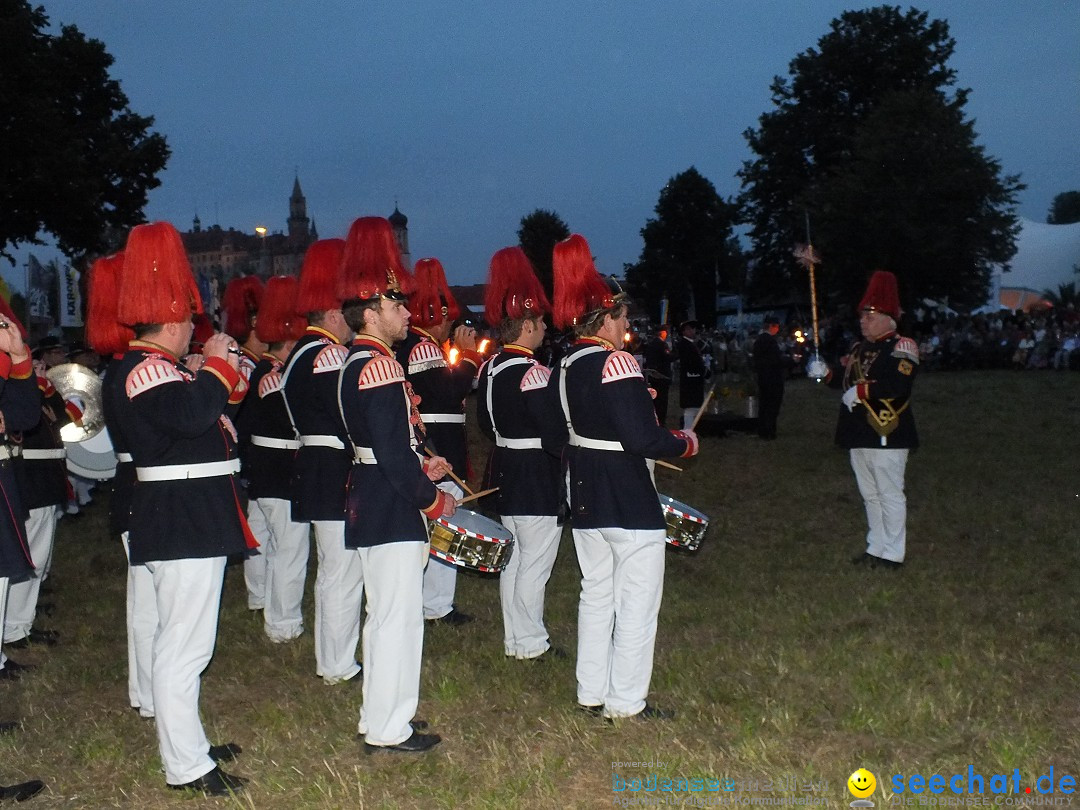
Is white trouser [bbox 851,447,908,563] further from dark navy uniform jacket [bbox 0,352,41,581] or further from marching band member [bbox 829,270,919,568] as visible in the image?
dark navy uniform jacket [bbox 0,352,41,581]

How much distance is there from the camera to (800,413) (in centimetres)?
2294

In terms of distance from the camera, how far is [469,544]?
5750 mm

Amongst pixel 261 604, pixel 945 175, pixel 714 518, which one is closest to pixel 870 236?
pixel 945 175

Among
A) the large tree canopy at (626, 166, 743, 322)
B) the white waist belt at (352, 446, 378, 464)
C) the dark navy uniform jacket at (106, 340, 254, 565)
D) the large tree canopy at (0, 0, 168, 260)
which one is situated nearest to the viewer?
the dark navy uniform jacket at (106, 340, 254, 565)

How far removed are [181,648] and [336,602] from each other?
5.27ft

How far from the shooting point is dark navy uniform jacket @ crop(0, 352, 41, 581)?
17.0 ft

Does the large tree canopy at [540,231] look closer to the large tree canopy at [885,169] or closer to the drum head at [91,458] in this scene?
the large tree canopy at [885,169]

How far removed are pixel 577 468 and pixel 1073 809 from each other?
253cm

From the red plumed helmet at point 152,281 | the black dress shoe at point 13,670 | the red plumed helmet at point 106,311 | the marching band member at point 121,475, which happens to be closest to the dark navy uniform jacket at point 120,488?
the marching band member at point 121,475

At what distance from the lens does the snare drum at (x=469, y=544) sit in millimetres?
5723

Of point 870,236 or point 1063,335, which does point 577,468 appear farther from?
point 870,236

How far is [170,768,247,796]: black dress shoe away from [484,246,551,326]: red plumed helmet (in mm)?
2919

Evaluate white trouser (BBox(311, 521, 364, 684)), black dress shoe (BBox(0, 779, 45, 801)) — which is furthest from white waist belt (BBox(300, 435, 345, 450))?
black dress shoe (BBox(0, 779, 45, 801))

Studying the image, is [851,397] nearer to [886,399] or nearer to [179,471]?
[886,399]
